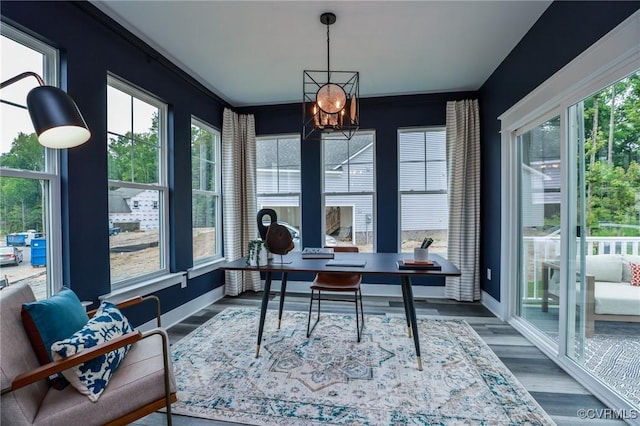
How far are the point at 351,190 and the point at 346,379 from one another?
2.53 meters

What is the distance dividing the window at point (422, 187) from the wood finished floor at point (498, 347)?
83cm

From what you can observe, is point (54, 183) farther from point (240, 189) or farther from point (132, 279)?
point (240, 189)

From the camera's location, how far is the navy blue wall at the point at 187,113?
1.96 m

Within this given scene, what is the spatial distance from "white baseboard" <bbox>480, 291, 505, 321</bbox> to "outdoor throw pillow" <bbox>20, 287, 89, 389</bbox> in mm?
3520

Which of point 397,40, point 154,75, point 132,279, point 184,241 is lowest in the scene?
point 132,279

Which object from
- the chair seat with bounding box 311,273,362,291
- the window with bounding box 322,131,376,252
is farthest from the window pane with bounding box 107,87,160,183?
the window with bounding box 322,131,376,252

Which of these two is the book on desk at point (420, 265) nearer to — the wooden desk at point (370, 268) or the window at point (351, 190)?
the wooden desk at point (370, 268)

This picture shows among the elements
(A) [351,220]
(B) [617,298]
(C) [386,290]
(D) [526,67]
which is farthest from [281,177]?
(B) [617,298]

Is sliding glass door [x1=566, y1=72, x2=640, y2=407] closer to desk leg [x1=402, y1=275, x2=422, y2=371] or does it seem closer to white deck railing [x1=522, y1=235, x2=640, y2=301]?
white deck railing [x1=522, y1=235, x2=640, y2=301]

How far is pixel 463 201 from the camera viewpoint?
11.9 ft

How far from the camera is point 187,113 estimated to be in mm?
3299

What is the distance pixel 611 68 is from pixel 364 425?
2424 mm

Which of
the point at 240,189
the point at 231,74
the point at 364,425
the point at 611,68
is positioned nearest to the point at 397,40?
the point at 611,68

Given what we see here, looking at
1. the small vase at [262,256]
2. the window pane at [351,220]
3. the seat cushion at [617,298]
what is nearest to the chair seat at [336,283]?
the small vase at [262,256]
